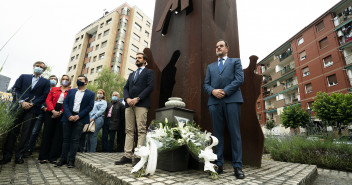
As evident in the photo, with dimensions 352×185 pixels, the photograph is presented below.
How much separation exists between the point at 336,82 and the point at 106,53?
33180mm

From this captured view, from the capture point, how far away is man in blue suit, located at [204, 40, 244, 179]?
8.36ft

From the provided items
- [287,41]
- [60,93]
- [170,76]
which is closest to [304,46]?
[287,41]

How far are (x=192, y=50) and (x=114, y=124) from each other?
122 inches

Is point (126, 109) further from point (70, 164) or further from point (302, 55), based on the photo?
point (302, 55)

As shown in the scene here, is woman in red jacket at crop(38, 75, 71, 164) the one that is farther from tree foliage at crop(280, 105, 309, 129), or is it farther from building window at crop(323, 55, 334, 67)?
building window at crop(323, 55, 334, 67)

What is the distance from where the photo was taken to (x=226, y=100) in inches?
105

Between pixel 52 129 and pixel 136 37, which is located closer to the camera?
pixel 52 129

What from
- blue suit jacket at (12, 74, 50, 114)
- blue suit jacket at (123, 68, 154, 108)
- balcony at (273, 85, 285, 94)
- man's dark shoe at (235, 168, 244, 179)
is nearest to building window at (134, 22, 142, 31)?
balcony at (273, 85, 285, 94)

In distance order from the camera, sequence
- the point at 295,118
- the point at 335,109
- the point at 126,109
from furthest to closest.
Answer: the point at 295,118, the point at 335,109, the point at 126,109

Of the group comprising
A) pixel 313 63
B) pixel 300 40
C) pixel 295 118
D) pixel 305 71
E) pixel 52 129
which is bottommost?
pixel 52 129

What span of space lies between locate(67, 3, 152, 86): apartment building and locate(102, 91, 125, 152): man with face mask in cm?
2543

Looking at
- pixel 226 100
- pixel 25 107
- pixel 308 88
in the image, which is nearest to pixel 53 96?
pixel 25 107

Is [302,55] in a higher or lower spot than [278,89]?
higher

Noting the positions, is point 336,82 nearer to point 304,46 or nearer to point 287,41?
point 304,46
